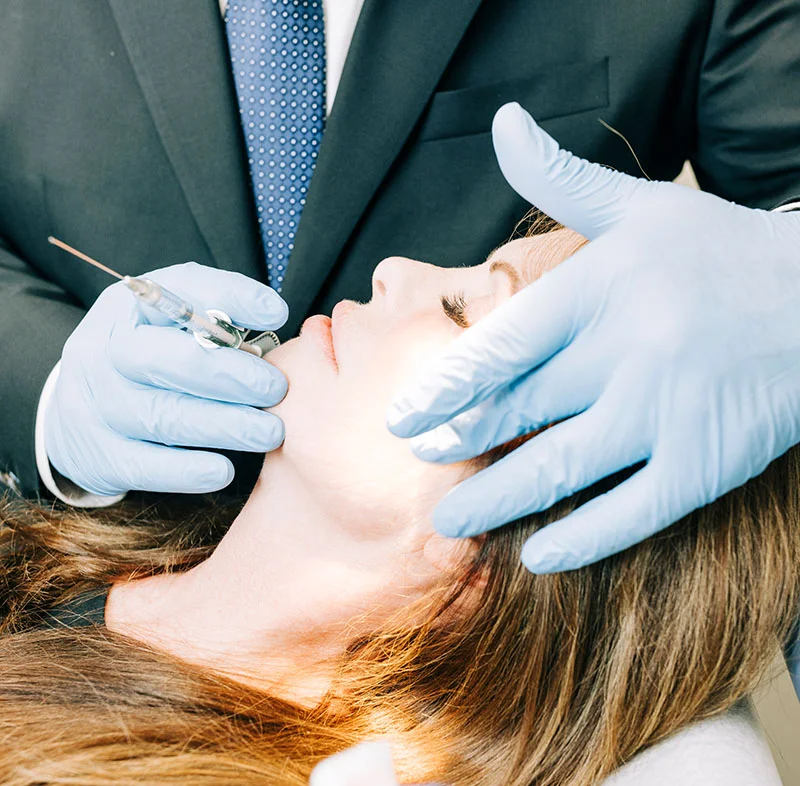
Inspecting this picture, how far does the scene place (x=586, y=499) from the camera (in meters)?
0.87

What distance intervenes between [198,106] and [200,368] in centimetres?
47

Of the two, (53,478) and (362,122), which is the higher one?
(362,122)

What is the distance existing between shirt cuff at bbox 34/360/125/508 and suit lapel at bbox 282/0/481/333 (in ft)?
1.40

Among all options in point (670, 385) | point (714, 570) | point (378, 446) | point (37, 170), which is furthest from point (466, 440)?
point (37, 170)

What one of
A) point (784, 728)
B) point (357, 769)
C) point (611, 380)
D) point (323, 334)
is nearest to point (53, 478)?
point (323, 334)

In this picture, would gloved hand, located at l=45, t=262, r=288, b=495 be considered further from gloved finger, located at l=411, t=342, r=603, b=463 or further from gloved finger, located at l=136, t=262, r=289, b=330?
gloved finger, located at l=411, t=342, r=603, b=463

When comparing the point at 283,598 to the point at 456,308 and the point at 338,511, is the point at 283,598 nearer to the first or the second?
the point at 338,511

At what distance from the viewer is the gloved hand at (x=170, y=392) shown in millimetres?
909

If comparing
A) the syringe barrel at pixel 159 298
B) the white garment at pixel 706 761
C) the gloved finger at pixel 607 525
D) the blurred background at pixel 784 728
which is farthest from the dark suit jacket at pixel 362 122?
the blurred background at pixel 784 728

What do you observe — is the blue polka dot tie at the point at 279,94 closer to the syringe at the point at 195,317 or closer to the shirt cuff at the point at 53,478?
the syringe at the point at 195,317

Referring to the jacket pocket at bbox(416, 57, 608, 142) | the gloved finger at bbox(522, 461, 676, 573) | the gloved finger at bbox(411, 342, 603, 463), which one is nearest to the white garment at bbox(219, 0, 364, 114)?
the jacket pocket at bbox(416, 57, 608, 142)

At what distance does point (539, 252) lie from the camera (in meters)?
0.99

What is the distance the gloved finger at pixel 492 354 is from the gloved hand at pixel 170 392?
0.20 meters

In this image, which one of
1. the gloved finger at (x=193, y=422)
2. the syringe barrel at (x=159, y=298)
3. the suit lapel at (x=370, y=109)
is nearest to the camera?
the syringe barrel at (x=159, y=298)
